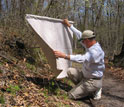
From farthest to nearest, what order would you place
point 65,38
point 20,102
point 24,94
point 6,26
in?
point 6,26 → point 65,38 → point 24,94 → point 20,102

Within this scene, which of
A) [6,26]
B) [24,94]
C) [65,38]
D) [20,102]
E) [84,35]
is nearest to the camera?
[20,102]

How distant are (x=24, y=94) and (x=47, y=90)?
0.73 meters

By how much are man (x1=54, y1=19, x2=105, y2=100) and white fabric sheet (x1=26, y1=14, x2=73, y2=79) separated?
8.5 inches

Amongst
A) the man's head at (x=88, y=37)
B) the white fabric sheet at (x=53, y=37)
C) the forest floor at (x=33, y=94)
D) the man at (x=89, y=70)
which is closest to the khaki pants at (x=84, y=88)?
the man at (x=89, y=70)

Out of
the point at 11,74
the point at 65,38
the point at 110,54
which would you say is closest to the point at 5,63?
the point at 11,74

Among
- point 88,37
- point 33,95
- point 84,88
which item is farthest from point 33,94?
point 88,37

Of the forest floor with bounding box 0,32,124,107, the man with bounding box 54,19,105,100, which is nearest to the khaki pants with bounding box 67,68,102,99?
the man with bounding box 54,19,105,100

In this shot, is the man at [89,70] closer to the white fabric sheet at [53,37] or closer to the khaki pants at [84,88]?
the khaki pants at [84,88]

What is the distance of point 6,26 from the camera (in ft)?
18.4

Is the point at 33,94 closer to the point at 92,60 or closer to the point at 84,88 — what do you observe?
the point at 84,88

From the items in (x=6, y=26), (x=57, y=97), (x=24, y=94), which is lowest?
(x=57, y=97)

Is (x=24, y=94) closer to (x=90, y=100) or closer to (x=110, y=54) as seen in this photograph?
(x=90, y=100)

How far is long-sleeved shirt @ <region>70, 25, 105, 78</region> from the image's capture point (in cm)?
355

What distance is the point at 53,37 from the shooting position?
4027 millimetres
